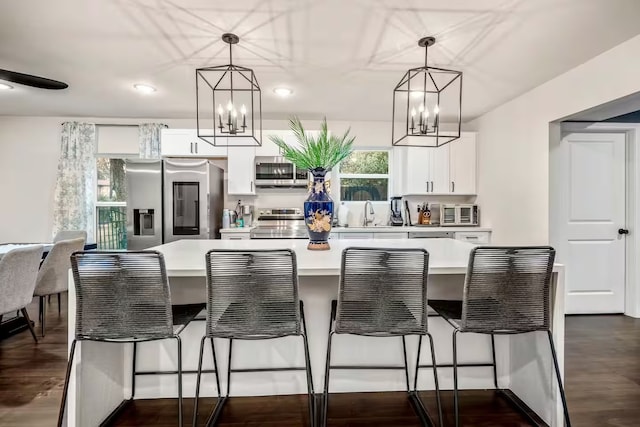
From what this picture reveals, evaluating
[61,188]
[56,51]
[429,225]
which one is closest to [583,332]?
[429,225]

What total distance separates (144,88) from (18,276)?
2.01 meters

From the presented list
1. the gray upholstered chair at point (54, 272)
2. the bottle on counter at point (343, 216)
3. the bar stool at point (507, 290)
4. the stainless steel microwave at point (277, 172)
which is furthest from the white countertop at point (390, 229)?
the bar stool at point (507, 290)

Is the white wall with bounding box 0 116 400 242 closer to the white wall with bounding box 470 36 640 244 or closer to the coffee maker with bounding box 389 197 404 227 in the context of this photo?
the coffee maker with bounding box 389 197 404 227

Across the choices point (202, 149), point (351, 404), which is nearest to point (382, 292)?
point (351, 404)

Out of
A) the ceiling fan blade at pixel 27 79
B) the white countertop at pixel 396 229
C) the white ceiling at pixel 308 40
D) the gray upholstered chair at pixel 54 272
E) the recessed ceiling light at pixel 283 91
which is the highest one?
the recessed ceiling light at pixel 283 91

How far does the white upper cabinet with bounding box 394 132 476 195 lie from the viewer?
4.52 meters

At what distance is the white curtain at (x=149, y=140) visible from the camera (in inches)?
173

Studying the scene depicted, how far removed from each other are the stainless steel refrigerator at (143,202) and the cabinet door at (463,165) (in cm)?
378

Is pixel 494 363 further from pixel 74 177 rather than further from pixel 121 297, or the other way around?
pixel 74 177

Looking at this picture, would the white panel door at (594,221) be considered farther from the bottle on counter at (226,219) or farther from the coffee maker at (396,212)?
the bottle on counter at (226,219)

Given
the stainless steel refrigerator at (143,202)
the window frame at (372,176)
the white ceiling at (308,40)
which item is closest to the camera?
the white ceiling at (308,40)

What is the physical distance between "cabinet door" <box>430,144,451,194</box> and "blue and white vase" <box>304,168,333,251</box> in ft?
9.10

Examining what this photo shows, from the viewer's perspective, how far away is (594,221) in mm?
3498

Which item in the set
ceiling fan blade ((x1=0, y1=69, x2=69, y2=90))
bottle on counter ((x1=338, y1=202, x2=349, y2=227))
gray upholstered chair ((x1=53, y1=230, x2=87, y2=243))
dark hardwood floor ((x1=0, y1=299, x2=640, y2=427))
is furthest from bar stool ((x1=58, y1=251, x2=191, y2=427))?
bottle on counter ((x1=338, y1=202, x2=349, y2=227))
